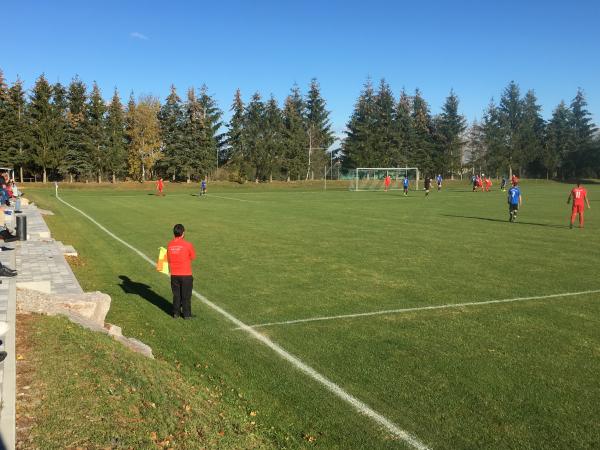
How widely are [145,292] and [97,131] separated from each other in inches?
2648

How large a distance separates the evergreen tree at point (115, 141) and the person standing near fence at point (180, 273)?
68.6 m

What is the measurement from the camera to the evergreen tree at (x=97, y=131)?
71000 mm

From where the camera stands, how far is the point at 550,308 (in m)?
8.61

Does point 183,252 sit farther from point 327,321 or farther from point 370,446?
point 370,446

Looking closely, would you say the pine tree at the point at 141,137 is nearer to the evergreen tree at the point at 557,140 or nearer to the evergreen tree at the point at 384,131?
the evergreen tree at the point at 384,131

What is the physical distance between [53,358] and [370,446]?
3.13 meters

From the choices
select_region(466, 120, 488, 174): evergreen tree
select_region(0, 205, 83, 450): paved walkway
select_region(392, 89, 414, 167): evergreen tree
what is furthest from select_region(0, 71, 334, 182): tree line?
select_region(0, 205, 83, 450): paved walkway

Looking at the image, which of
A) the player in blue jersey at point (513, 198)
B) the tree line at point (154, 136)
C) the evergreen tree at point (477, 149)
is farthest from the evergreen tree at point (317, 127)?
the player in blue jersey at point (513, 198)

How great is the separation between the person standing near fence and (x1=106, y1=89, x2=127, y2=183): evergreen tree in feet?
225

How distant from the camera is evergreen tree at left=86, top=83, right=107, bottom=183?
71.0 m

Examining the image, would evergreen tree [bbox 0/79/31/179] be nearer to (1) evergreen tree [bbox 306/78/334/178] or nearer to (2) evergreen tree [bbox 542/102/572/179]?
(1) evergreen tree [bbox 306/78/334/178]

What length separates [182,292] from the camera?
8.38 m

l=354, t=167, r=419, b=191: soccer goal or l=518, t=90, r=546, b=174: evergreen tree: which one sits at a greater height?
l=518, t=90, r=546, b=174: evergreen tree

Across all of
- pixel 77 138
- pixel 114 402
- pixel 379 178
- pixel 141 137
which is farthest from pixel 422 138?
pixel 114 402
